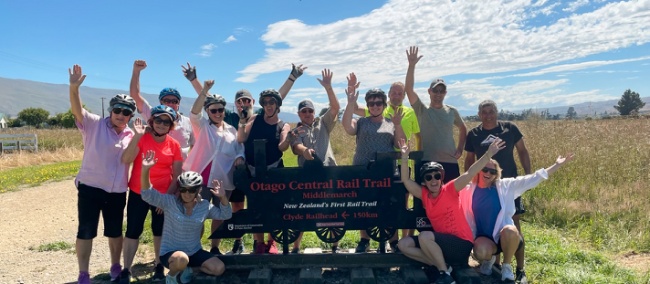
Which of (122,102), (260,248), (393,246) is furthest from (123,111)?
(393,246)

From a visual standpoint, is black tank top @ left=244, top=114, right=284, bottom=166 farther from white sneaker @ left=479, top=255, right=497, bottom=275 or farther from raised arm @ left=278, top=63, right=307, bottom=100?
white sneaker @ left=479, top=255, right=497, bottom=275

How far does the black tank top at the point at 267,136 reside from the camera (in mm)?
5004

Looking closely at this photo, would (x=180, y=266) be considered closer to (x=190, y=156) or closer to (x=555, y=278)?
(x=190, y=156)

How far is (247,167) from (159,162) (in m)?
0.96

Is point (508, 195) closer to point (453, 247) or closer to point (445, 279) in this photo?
point (453, 247)

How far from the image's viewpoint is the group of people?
4551 millimetres

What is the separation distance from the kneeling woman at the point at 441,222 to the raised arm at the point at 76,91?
11.5 feet

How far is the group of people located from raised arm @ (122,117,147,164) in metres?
0.01

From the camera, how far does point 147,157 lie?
4375 millimetres

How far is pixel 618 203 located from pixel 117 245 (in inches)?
292

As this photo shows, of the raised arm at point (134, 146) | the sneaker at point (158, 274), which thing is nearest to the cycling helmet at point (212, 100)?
the raised arm at point (134, 146)

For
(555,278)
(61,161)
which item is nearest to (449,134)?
(555,278)

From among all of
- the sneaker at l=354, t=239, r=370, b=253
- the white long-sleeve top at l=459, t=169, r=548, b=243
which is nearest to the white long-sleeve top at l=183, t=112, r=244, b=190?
the sneaker at l=354, t=239, r=370, b=253

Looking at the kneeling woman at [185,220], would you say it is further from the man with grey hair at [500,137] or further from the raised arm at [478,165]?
the man with grey hair at [500,137]
